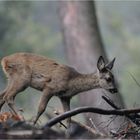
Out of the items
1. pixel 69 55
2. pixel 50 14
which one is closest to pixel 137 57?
pixel 50 14

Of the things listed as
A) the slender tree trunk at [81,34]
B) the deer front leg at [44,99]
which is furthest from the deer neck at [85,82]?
the slender tree trunk at [81,34]

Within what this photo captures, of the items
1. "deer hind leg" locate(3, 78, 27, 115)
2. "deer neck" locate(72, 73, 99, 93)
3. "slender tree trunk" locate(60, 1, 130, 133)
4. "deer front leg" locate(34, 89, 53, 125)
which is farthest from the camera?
"slender tree trunk" locate(60, 1, 130, 133)

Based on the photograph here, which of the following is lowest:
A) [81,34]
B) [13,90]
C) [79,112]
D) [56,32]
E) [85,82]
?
[56,32]

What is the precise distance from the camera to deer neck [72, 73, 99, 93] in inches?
346

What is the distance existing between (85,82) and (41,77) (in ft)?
4.62

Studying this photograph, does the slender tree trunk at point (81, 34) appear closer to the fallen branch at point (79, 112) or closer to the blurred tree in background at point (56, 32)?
the fallen branch at point (79, 112)

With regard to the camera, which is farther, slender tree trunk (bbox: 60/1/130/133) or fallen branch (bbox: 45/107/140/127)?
slender tree trunk (bbox: 60/1/130/133)

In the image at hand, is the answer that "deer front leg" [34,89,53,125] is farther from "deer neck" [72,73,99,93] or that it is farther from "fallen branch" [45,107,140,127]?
"fallen branch" [45,107,140,127]

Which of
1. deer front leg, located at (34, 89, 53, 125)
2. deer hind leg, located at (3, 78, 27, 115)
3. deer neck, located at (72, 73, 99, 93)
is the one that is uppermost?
deer hind leg, located at (3, 78, 27, 115)

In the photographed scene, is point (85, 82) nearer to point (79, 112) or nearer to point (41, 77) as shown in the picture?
point (41, 77)

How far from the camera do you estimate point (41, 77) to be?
7.72 metres

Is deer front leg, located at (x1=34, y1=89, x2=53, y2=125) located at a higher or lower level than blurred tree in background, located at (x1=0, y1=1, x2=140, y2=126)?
higher

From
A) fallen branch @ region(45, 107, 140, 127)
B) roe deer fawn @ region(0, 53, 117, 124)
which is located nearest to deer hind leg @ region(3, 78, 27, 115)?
roe deer fawn @ region(0, 53, 117, 124)

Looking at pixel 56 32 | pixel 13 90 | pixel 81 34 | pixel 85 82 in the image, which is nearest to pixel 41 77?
pixel 13 90
